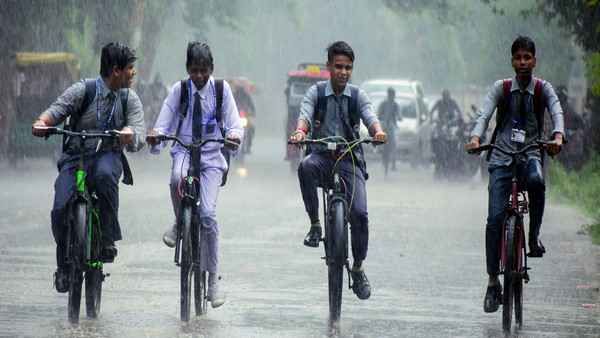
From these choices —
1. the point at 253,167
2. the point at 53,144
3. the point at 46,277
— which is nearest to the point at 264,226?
the point at 46,277

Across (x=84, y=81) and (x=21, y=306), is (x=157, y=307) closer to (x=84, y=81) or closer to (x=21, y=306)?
(x=21, y=306)

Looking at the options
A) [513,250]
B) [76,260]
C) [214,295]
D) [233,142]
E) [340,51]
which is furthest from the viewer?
[340,51]

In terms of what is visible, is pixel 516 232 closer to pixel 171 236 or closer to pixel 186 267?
pixel 186 267

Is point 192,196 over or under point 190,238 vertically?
over

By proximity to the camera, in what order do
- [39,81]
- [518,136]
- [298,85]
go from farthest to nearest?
[298,85], [39,81], [518,136]

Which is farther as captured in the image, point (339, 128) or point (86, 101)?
point (339, 128)

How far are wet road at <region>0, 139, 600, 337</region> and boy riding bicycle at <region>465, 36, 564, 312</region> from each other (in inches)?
24.3

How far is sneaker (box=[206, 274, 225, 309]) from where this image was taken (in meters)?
9.58

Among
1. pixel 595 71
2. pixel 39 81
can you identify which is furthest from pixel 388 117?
pixel 595 71

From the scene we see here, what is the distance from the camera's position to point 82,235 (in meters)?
9.00

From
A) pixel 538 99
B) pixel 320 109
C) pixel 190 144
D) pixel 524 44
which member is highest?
pixel 524 44

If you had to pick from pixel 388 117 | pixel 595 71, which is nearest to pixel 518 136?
pixel 595 71

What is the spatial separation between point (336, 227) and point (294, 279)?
7.99 feet

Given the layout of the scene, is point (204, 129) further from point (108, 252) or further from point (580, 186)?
point (580, 186)
